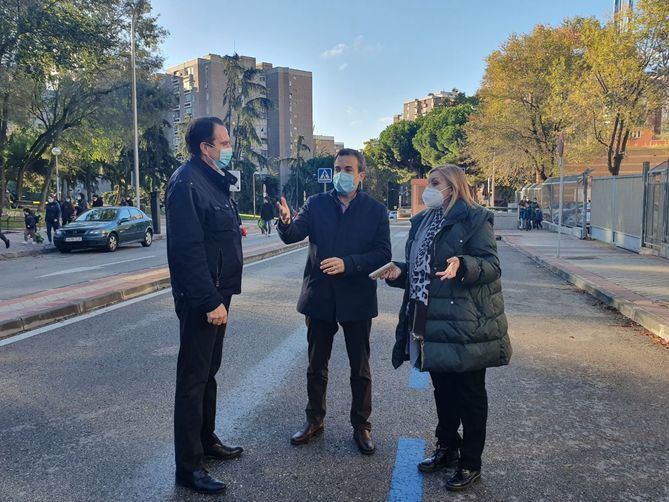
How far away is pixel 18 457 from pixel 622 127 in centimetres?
3004

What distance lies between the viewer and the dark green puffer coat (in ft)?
9.96

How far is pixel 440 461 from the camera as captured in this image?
335 centimetres

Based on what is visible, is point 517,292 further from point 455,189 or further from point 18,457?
point 18,457

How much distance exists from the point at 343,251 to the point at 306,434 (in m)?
1.23

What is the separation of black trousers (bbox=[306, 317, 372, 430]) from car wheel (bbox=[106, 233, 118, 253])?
628 inches

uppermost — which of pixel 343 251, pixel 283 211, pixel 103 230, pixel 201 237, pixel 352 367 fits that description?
pixel 283 211

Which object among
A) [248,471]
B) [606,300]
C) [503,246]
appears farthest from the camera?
[503,246]

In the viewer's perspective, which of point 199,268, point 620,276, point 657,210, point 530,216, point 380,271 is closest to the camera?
point 199,268

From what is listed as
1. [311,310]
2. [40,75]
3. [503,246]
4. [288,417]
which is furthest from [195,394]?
[40,75]

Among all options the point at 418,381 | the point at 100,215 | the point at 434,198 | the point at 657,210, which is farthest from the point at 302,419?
the point at 100,215

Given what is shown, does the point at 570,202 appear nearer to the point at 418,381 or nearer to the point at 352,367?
the point at 418,381

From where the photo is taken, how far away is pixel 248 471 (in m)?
3.26

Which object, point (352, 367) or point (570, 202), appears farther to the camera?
point (570, 202)

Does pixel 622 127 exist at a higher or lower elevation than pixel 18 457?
higher
